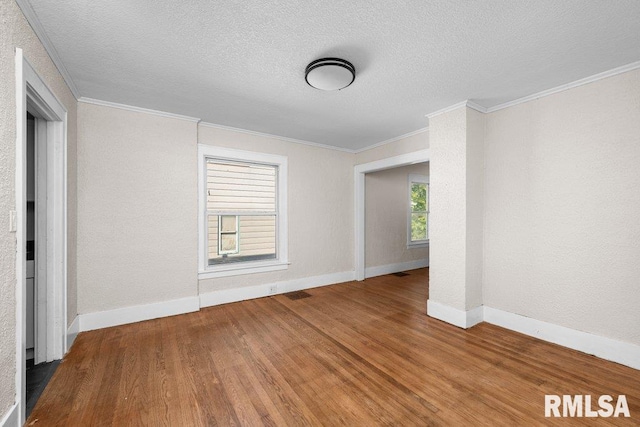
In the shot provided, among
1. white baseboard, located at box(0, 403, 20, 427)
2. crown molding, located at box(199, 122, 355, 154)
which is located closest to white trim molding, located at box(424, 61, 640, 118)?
crown molding, located at box(199, 122, 355, 154)

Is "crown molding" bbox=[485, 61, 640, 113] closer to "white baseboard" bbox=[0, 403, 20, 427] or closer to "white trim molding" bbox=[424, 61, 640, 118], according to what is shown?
"white trim molding" bbox=[424, 61, 640, 118]

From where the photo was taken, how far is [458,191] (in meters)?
3.03

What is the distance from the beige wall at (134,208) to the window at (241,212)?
25 centimetres

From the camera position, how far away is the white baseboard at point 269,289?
365 cm

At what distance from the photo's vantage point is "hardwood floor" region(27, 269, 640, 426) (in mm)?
1671

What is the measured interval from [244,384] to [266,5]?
8.34ft

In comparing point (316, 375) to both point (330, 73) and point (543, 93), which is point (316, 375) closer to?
point (330, 73)

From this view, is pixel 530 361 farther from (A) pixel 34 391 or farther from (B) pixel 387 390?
(A) pixel 34 391

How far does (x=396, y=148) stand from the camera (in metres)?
4.31

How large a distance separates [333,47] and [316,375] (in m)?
2.50

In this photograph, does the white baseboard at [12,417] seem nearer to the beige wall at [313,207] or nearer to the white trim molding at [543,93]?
the beige wall at [313,207]

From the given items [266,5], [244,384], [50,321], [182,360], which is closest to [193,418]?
[244,384]

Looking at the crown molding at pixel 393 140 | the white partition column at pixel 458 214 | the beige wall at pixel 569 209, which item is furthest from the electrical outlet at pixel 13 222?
the crown molding at pixel 393 140

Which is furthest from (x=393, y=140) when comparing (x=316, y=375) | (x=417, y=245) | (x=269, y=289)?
(x=316, y=375)
